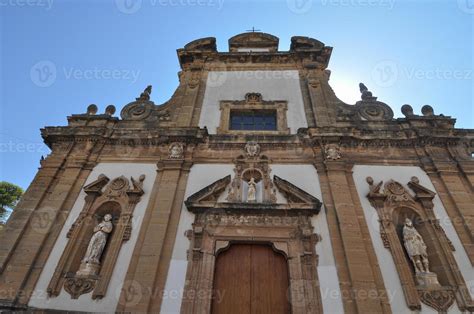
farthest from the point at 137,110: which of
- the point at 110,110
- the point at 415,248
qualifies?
the point at 415,248

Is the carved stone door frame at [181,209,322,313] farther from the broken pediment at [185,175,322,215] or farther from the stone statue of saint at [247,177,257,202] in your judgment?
the stone statue of saint at [247,177,257,202]

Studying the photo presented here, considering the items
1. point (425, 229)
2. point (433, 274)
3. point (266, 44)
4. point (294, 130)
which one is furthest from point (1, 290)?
point (266, 44)

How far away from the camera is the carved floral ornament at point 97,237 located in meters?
6.90

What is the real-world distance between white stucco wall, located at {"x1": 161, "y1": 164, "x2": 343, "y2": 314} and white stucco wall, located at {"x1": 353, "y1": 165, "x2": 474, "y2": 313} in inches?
50.1

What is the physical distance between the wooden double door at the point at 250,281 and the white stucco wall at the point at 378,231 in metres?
2.53

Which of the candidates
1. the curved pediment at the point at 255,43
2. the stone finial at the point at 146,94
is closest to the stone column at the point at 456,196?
the curved pediment at the point at 255,43

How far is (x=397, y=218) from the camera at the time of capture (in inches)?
317

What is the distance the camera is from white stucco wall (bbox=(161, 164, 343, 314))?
6.55 metres

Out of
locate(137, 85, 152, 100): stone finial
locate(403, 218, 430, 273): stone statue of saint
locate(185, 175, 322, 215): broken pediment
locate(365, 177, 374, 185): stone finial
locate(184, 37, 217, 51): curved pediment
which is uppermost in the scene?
locate(184, 37, 217, 51): curved pediment

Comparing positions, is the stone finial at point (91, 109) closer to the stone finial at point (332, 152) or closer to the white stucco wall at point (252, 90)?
the white stucco wall at point (252, 90)

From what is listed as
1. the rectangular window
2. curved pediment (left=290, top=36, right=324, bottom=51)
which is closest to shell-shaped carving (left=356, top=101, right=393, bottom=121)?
the rectangular window

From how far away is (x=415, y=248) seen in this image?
7062 mm

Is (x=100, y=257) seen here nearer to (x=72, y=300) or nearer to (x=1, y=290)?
(x=72, y=300)

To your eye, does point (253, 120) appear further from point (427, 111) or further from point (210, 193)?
point (427, 111)
